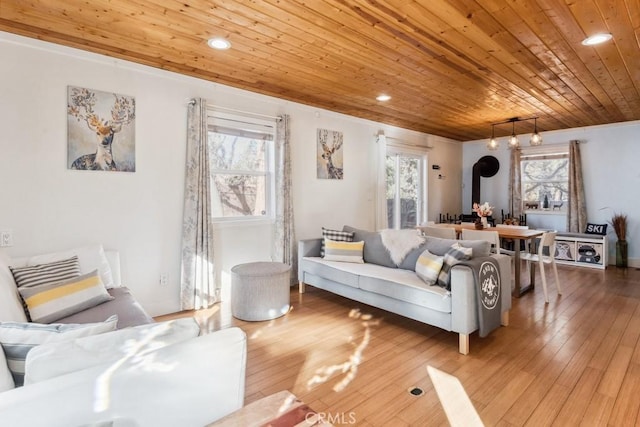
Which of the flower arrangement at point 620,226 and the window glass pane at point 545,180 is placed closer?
the flower arrangement at point 620,226

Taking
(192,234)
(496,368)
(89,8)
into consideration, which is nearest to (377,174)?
(192,234)

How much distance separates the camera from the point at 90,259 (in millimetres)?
2852

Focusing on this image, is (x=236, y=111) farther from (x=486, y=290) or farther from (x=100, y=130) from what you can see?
(x=486, y=290)

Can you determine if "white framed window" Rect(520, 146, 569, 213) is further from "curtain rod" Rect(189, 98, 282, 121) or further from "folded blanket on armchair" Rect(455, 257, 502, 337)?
"curtain rod" Rect(189, 98, 282, 121)

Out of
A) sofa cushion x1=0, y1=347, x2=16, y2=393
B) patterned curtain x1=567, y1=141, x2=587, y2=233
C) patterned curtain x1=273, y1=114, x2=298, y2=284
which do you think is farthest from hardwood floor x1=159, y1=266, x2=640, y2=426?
patterned curtain x1=567, y1=141, x2=587, y2=233

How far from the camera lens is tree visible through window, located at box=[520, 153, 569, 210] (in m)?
6.63

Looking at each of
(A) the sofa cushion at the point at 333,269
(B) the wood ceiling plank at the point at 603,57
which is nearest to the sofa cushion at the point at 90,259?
(A) the sofa cushion at the point at 333,269

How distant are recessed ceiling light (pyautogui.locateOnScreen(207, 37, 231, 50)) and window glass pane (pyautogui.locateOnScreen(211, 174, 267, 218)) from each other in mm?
1574

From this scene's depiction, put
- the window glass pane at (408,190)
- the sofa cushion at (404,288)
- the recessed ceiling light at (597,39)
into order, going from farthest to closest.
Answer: the window glass pane at (408,190), the sofa cushion at (404,288), the recessed ceiling light at (597,39)

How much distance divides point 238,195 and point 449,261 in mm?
2582

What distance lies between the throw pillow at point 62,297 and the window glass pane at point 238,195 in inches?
66.4

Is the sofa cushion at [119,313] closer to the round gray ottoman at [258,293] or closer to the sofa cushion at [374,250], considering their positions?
the round gray ottoman at [258,293]

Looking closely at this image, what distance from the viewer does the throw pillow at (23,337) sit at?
1.23m

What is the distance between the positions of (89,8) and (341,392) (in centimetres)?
305
